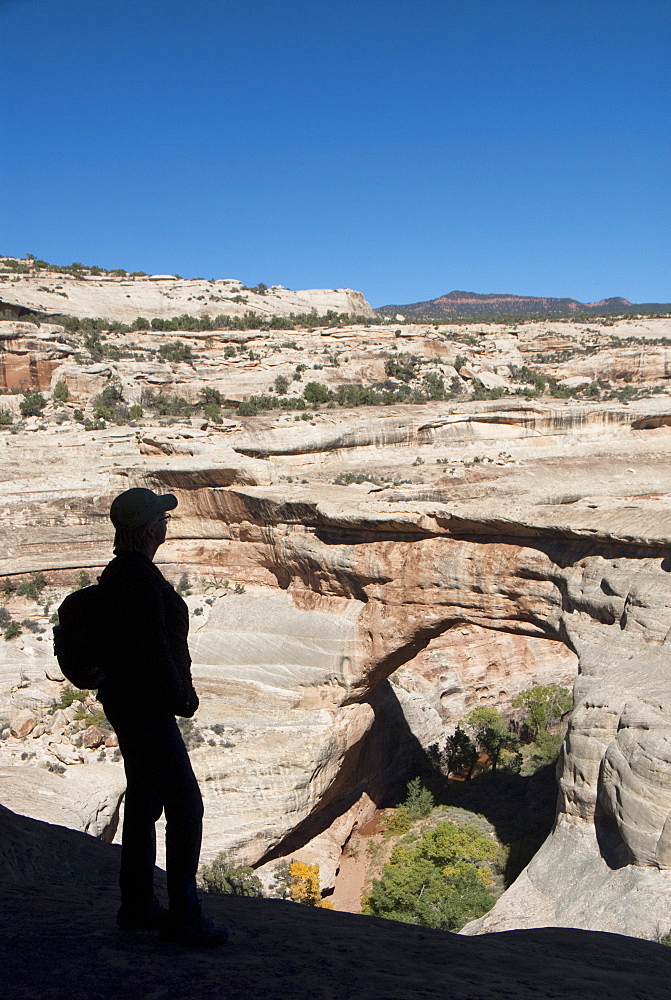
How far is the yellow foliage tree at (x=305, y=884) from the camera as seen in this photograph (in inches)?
484

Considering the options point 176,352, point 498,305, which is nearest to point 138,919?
point 176,352

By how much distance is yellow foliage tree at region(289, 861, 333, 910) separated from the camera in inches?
484

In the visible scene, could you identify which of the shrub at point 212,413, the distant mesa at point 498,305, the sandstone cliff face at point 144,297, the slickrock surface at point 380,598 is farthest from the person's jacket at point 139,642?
the distant mesa at point 498,305

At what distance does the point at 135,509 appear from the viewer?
3.28 metres

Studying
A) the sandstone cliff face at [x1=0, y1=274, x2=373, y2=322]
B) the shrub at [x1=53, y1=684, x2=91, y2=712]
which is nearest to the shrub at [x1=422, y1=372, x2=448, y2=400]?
the shrub at [x1=53, y1=684, x2=91, y2=712]

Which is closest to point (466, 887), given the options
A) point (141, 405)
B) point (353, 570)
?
point (353, 570)

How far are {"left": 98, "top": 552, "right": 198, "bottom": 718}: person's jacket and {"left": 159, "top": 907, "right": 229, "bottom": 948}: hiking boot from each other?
0.92 m

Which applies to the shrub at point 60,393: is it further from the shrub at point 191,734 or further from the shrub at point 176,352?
the shrub at point 191,734

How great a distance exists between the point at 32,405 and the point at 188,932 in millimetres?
18463

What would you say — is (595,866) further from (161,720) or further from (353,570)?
(161,720)

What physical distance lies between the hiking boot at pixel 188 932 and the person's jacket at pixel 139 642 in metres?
0.92

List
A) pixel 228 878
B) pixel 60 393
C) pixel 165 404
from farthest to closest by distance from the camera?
1. pixel 165 404
2. pixel 60 393
3. pixel 228 878

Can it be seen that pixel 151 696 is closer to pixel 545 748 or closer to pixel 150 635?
pixel 150 635

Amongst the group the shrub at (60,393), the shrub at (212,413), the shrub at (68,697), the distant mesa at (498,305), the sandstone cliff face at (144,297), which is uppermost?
the distant mesa at (498,305)
